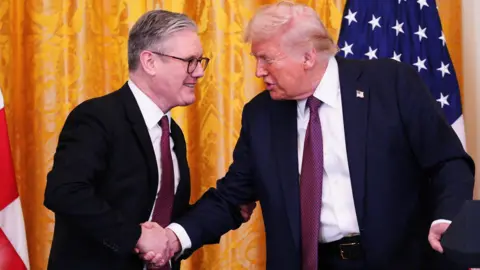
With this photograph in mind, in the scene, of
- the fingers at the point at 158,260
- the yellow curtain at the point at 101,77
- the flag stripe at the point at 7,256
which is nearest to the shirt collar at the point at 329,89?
the fingers at the point at 158,260

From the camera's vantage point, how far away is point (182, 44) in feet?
9.20

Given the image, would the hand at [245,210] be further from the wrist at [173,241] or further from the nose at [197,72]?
the nose at [197,72]

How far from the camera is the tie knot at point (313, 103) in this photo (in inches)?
104

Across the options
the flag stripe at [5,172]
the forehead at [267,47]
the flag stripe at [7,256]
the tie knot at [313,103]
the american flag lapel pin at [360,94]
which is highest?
the forehead at [267,47]

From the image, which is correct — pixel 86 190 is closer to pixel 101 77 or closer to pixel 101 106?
pixel 101 106

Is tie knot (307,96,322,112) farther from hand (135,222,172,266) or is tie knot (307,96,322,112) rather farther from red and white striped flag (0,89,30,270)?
red and white striped flag (0,89,30,270)

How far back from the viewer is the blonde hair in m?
2.68

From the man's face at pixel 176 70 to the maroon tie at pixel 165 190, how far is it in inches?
6.6

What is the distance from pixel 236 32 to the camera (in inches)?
157

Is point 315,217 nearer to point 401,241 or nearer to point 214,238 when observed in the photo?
point 401,241

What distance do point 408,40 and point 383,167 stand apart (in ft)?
5.10

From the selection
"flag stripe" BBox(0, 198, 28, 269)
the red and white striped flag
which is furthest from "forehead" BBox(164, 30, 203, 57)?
"flag stripe" BBox(0, 198, 28, 269)

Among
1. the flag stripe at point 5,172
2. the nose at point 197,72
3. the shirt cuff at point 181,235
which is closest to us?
the shirt cuff at point 181,235

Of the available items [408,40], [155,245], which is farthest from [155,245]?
[408,40]
